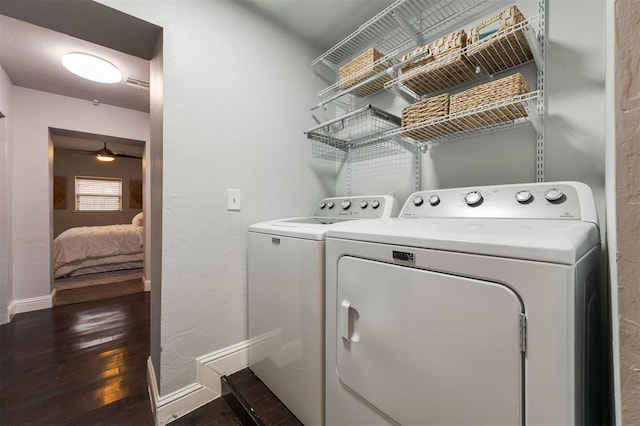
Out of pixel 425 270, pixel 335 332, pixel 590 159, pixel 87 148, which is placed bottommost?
pixel 335 332

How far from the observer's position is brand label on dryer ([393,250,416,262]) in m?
0.72

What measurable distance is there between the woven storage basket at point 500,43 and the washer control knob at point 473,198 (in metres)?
0.63

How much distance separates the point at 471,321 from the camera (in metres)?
0.62

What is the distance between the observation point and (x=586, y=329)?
1.93ft

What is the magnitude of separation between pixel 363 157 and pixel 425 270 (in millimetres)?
1393

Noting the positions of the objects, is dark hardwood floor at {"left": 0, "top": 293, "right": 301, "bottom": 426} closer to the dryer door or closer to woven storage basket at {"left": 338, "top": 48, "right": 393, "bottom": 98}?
the dryer door

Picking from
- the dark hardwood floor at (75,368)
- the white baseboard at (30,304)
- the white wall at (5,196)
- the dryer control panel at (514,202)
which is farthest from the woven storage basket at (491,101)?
the white baseboard at (30,304)

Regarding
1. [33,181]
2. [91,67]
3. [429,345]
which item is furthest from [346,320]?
[33,181]

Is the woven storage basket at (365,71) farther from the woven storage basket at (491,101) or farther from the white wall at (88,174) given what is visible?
the white wall at (88,174)

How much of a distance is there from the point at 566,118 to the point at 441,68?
59cm

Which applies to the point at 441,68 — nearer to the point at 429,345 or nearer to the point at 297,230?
the point at 297,230

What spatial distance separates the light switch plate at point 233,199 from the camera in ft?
4.99

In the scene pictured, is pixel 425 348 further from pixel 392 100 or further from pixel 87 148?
pixel 87 148

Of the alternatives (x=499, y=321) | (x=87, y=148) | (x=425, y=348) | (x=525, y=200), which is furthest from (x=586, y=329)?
(x=87, y=148)
